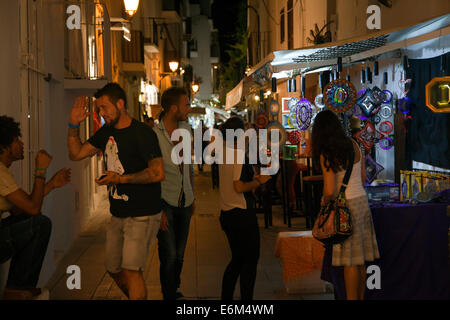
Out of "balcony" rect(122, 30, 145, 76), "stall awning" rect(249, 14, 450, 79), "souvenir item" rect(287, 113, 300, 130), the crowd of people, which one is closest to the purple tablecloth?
the crowd of people

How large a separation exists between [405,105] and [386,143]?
2.36 feet

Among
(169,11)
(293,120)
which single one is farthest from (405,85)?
(169,11)

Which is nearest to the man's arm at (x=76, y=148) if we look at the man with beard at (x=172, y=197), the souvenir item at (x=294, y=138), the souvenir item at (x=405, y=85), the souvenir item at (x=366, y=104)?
the man with beard at (x=172, y=197)

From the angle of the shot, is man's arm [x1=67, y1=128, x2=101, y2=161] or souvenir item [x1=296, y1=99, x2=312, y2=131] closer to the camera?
man's arm [x1=67, y1=128, x2=101, y2=161]

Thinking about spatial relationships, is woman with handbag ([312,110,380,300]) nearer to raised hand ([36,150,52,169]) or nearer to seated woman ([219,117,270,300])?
seated woman ([219,117,270,300])

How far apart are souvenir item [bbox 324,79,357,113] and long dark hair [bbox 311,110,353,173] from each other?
3.61 m

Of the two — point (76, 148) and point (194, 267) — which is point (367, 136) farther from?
point (76, 148)

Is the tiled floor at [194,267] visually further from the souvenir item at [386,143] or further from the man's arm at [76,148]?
the souvenir item at [386,143]

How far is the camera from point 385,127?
9.64 meters

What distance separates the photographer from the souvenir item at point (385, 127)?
31.5 feet

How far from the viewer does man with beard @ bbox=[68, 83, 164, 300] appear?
474 centimetres

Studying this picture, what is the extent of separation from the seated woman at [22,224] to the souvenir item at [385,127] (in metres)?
6.06

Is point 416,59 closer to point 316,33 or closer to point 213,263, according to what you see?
point 213,263
